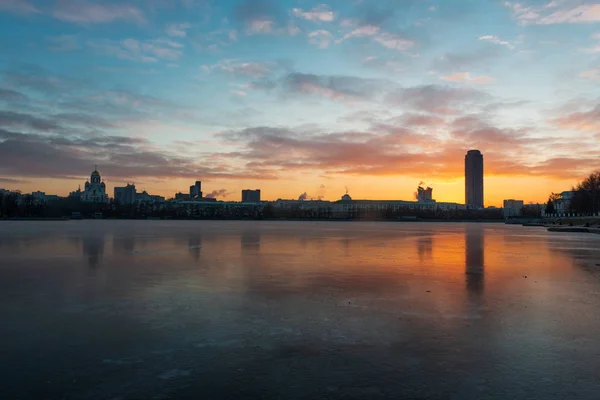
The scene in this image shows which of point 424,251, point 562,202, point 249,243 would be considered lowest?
point 424,251

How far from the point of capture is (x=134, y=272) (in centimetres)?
1781

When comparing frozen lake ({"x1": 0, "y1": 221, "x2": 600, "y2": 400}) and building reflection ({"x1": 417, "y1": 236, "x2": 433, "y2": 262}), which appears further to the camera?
building reflection ({"x1": 417, "y1": 236, "x2": 433, "y2": 262})

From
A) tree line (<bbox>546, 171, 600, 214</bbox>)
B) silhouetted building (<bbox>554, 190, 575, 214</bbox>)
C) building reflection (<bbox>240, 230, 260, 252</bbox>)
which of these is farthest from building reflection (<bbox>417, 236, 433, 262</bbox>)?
silhouetted building (<bbox>554, 190, 575, 214</bbox>)

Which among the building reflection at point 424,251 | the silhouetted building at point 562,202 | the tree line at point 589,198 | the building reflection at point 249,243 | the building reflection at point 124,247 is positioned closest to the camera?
the building reflection at point 424,251

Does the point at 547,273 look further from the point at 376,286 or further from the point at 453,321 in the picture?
the point at 453,321

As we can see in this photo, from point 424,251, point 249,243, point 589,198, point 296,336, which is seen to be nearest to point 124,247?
point 249,243

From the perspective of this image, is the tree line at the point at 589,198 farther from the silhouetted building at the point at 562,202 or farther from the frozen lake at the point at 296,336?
the frozen lake at the point at 296,336

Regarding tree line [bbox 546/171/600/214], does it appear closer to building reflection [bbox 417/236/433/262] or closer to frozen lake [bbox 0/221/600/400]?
building reflection [bbox 417/236/433/262]

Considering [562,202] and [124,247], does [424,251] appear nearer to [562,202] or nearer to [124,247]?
[124,247]

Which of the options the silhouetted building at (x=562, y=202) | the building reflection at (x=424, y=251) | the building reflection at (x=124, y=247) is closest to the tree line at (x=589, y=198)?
the silhouetted building at (x=562, y=202)

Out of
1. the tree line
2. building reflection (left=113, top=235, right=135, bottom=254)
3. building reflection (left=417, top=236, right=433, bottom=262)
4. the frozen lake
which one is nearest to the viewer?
the frozen lake

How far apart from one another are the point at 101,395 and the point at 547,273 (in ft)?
59.0

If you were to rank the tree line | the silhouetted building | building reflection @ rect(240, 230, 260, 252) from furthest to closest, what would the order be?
the silhouetted building → the tree line → building reflection @ rect(240, 230, 260, 252)

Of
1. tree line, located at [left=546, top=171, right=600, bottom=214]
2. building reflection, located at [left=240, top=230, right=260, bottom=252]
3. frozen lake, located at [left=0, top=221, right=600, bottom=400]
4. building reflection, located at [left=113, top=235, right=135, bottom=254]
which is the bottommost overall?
frozen lake, located at [left=0, top=221, right=600, bottom=400]
